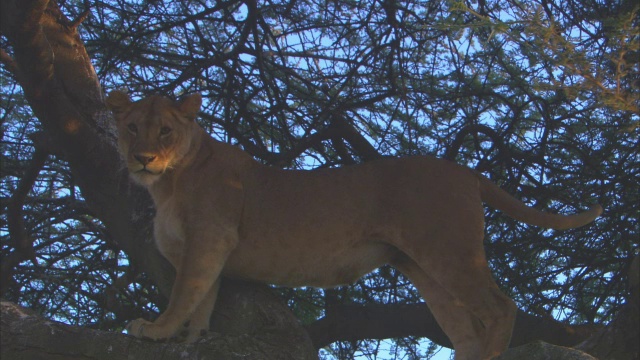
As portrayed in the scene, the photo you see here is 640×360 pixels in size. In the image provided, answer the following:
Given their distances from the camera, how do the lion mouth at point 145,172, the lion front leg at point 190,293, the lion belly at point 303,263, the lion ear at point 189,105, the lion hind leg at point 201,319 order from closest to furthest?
1. the lion front leg at point 190,293
2. the lion hind leg at point 201,319
3. the lion mouth at point 145,172
4. the lion belly at point 303,263
5. the lion ear at point 189,105

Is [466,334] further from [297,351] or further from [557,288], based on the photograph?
[557,288]

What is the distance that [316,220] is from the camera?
5.39 meters

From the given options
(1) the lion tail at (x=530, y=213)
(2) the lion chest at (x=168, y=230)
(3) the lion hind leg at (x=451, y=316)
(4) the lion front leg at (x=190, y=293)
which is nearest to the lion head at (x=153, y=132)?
(2) the lion chest at (x=168, y=230)

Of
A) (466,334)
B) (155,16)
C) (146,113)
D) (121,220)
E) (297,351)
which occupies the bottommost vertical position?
(297,351)

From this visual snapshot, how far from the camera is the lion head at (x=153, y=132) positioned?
523cm

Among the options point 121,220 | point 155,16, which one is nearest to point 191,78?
point 155,16

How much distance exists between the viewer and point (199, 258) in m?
5.07

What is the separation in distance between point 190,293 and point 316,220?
90cm

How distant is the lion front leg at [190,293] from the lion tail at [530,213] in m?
1.67

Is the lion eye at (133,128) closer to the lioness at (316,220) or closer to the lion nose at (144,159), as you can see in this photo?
the lioness at (316,220)

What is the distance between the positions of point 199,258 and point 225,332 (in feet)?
1.51

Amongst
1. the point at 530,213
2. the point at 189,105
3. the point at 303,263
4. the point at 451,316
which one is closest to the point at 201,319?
the point at 303,263

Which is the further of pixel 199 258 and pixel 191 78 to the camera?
pixel 191 78

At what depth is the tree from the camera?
6.27m
